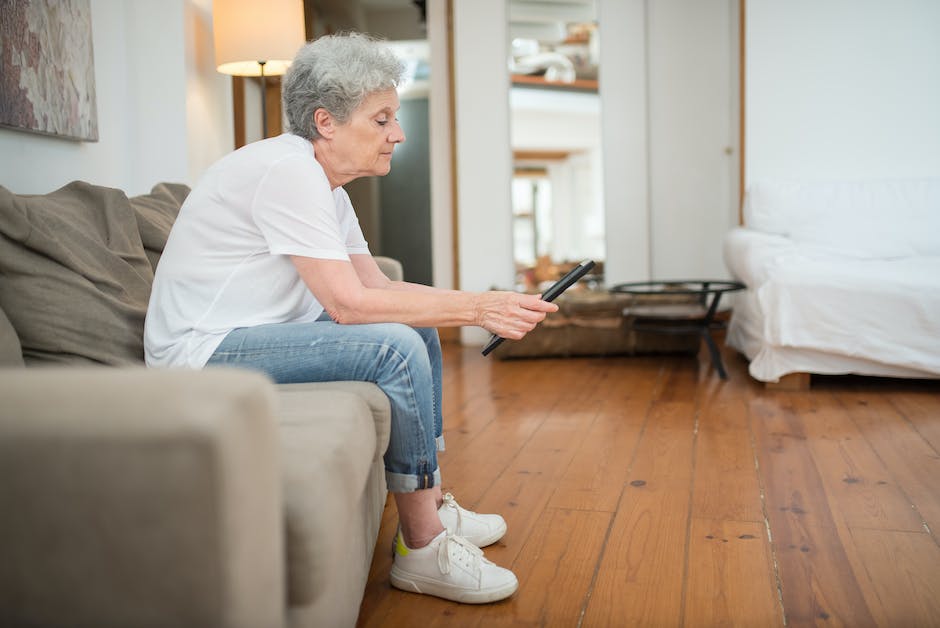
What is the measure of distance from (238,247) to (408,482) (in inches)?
21.3

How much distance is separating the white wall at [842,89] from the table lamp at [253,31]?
2567mm

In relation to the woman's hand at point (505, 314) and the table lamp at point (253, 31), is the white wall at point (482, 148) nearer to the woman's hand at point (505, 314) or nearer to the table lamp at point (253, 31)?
the table lamp at point (253, 31)

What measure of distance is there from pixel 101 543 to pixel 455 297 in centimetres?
100

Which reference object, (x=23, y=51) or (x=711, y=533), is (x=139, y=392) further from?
(x=23, y=51)

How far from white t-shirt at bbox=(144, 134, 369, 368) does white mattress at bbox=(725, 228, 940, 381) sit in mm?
2388

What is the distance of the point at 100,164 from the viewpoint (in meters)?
2.71

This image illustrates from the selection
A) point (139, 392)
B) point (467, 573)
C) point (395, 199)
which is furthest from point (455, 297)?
point (395, 199)

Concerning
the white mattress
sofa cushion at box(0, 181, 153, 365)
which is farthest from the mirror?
sofa cushion at box(0, 181, 153, 365)

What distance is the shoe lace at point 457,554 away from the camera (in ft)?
5.46

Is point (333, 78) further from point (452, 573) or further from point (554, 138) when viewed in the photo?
point (554, 138)

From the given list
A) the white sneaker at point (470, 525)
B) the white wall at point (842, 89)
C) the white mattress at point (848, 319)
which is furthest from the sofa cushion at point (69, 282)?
the white wall at point (842, 89)

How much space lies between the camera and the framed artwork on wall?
81.4 inches

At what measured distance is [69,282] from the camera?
165 centimetres

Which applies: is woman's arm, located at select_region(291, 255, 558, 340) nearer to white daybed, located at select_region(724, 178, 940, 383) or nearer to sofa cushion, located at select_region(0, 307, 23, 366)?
sofa cushion, located at select_region(0, 307, 23, 366)
